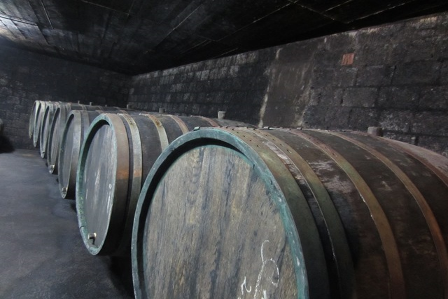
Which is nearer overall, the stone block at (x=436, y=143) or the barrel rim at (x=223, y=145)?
the barrel rim at (x=223, y=145)

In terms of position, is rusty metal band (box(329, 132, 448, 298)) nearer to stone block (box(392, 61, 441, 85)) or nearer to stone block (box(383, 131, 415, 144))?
stone block (box(383, 131, 415, 144))

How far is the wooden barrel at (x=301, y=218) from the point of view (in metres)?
0.85

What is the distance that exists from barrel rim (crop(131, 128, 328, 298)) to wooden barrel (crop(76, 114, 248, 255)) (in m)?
0.29

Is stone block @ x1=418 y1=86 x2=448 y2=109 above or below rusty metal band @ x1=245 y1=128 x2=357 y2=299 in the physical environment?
above

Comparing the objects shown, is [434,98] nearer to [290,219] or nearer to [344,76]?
[344,76]

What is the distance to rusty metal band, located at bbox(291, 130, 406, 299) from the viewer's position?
87 cm

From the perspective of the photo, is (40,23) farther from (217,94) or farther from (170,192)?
(170,192)

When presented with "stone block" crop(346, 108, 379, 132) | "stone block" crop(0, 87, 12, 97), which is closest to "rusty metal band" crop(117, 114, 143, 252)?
"stone block" crop(346, 108, 379, 132)

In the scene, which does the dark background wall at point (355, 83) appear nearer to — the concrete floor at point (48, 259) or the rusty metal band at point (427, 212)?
the rusty metal band at point (427, 212)

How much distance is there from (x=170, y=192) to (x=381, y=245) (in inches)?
39.2

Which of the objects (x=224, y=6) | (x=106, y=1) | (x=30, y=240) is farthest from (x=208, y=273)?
(x=106, y=1)

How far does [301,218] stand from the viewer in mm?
833

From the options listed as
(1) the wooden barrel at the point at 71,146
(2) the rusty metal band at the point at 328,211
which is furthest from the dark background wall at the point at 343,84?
(1) the wooden barrel at the point at 71,146

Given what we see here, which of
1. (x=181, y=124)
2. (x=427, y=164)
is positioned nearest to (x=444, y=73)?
(x=427, y=164)
